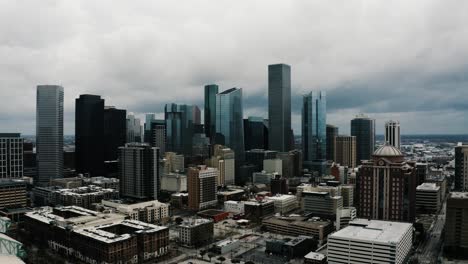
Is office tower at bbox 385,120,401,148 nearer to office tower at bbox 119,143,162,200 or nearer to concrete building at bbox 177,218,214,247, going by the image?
office tower at bbox 119,143,162,200

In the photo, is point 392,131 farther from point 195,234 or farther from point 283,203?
point 195,234

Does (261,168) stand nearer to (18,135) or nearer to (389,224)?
(18,135)

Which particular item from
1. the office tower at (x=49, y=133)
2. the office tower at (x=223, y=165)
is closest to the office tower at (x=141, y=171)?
the office tower at (x=223, y=165)

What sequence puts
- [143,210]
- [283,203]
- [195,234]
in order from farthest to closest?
[283,203]
[143,210]
[195,234]

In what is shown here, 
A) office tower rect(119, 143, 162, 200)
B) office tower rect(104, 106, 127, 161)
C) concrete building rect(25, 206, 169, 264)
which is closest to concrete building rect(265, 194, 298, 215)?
office tower rect(119, 143, 162, 200)

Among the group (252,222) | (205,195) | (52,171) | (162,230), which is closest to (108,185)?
(52,171)

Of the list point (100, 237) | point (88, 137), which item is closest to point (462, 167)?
point (100, 237)
